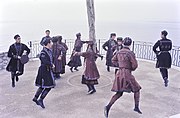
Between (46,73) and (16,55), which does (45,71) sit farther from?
(16,55)

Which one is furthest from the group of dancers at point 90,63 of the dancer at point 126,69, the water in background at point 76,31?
the water in background at point 76,31

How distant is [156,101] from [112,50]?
2.30 m

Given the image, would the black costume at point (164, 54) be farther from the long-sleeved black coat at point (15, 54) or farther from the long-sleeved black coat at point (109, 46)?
the long-sleeved black coat at point (15, 54)

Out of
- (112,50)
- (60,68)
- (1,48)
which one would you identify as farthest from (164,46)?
(1,48)

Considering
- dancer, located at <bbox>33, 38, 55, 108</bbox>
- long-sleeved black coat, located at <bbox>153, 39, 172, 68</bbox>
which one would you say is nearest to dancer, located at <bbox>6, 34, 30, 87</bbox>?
dancer, located at <bbox>33, 38, 55, 108</bbox>

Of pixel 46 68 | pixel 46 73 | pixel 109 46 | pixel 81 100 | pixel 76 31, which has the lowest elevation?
pixel 81 100

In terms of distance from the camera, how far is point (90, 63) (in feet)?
19.3

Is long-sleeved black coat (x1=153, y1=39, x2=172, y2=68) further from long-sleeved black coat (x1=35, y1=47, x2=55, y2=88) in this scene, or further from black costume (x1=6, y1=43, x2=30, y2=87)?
black costume (x1=6, y1=43, x2=30, y2=87)

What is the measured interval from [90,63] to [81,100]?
881 mm

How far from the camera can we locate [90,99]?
5.75 metres

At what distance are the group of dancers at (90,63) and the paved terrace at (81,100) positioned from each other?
9.1 inches

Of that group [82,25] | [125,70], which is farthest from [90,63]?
[82,25]

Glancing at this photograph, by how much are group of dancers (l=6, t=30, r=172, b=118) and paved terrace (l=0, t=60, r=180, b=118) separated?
231 mm

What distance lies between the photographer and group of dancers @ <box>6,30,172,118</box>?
463cm
